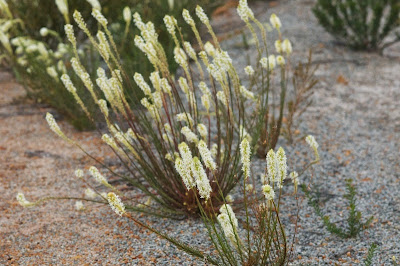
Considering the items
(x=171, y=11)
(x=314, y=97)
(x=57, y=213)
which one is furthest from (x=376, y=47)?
(x=57, y=213)

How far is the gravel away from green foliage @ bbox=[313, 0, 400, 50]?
272 millimetres

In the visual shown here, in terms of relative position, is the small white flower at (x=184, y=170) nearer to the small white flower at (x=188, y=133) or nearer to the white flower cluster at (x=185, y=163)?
the white flower cluster at (x=185, y=163)

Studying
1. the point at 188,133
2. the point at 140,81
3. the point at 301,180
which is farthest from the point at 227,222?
the point at 301,180

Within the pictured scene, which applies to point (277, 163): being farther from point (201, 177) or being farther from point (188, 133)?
point (188, 133)

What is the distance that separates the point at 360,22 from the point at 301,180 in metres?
2.81

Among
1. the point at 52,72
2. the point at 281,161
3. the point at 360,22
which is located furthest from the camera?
the point at 360,22

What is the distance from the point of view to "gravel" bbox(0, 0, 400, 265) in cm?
224

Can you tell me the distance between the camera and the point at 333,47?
17.6 feet

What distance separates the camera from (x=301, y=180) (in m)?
2.96

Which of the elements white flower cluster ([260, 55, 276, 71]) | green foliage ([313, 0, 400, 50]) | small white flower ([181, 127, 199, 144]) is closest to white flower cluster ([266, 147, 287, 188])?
small white flower ([181, 127, 199, 144])

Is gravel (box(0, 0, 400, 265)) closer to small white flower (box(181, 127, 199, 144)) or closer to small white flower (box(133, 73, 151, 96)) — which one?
small white flower (box(181, 127, 199, 144))

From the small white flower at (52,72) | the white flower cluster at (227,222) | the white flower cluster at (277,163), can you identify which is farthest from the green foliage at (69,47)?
the white flower cluster at (277,163)

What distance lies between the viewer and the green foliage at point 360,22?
507 centimetres

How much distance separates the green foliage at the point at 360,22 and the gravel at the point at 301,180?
0.89 feet
